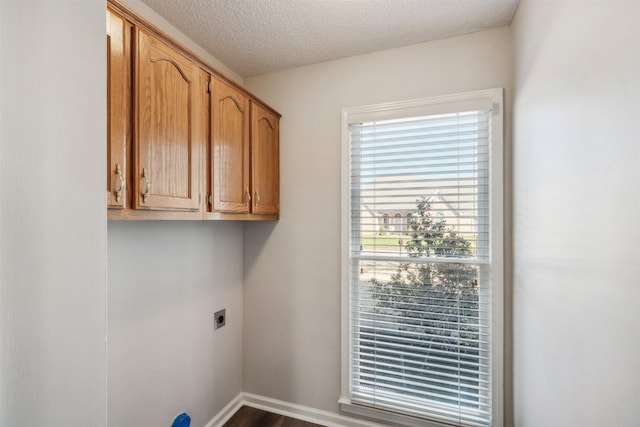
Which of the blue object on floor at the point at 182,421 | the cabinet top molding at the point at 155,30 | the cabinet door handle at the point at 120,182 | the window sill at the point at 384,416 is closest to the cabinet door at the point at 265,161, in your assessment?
the cabinet top molding at the point at 155,30

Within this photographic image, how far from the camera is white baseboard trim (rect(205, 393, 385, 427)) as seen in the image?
2011 mm

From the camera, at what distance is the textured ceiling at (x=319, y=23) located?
5.11ft

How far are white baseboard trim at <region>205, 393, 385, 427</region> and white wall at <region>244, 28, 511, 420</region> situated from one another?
43 millimetres

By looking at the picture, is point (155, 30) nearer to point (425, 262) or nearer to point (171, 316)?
point (171, 316)

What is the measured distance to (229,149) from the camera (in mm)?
1680

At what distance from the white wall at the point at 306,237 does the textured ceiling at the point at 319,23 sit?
15 cm

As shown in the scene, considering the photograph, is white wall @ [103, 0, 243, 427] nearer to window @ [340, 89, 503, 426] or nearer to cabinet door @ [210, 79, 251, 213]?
cabinet door @ [210, 79, 251, 213]
